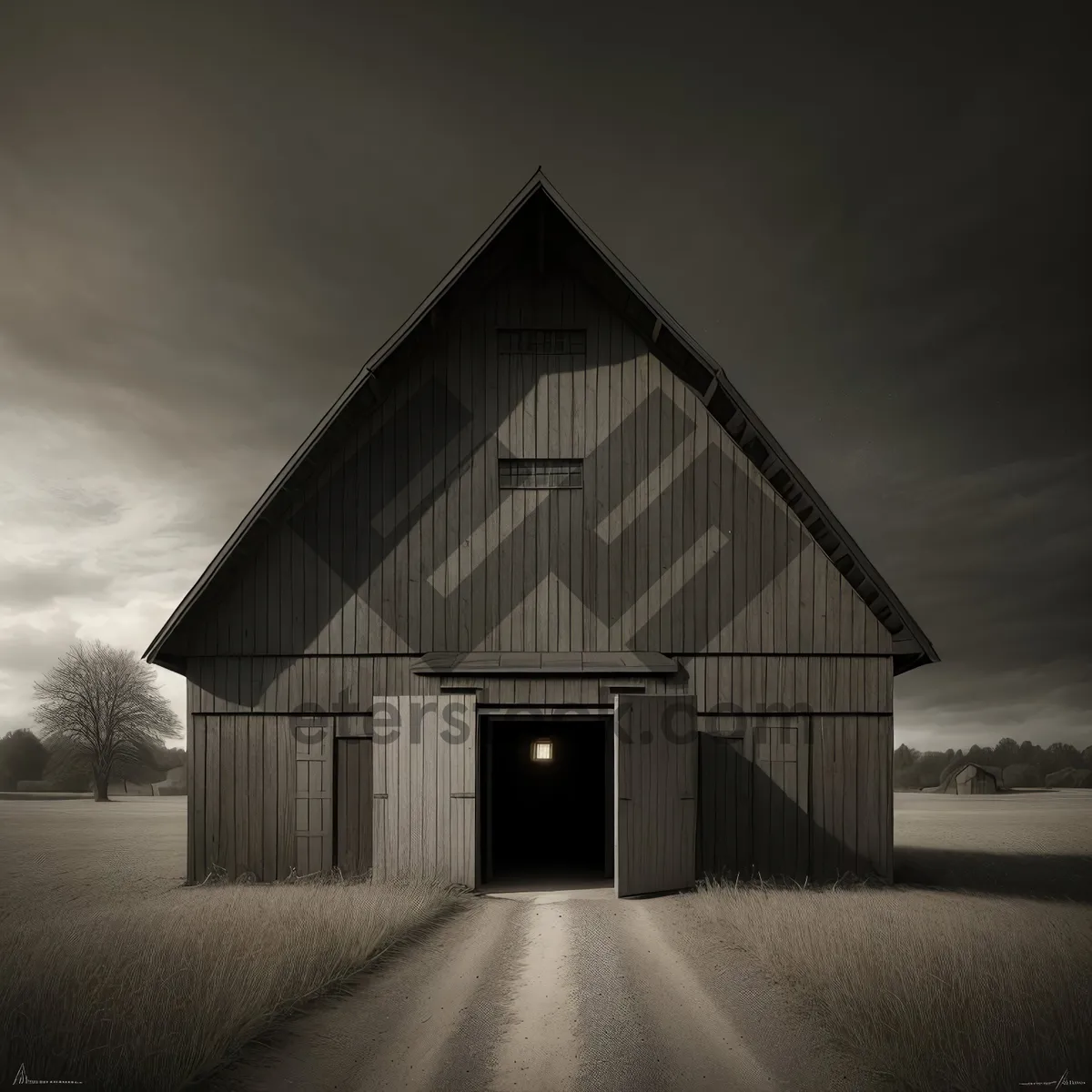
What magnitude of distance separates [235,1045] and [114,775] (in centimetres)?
4071

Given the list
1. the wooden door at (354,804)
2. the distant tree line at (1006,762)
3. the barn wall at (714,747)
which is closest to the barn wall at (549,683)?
the barn wall at (714,747)

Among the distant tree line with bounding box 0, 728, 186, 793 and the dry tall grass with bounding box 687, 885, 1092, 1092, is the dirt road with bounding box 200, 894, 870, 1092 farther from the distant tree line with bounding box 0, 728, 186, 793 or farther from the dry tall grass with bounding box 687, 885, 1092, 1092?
the distant tree line with bounding box 0, 728, 186, 793

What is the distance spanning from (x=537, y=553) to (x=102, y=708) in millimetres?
31675

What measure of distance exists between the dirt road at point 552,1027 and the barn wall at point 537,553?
4972 mm

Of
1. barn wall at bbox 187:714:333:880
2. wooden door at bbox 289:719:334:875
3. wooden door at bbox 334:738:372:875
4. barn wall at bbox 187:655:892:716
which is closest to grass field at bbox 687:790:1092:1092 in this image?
barn wall at bbox 187:655:892:716

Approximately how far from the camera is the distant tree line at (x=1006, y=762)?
4784 cm

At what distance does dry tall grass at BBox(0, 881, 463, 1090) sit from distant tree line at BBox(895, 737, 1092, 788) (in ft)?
141

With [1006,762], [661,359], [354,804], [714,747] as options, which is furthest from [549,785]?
[1006,762]

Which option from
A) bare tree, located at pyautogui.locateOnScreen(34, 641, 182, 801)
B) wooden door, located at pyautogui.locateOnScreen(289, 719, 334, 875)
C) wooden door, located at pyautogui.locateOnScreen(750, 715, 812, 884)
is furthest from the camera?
bare tree, located at pyautogui.locateOnScreen(34, 641, 182, 801)

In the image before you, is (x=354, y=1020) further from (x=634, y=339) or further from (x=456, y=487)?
(x=634, y=339)

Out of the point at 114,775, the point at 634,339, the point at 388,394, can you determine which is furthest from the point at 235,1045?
the point at 114,775

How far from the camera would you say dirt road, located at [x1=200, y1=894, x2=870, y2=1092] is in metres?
5.43

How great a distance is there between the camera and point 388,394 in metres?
13.2

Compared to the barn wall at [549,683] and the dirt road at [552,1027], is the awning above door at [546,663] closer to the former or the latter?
the barn wall at [549,683]
